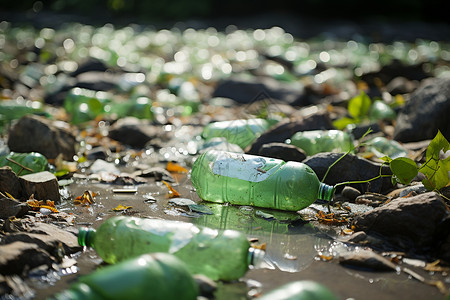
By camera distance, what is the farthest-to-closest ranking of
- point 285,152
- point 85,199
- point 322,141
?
1. point 322,141
2. point 285,152
3. point 85,199

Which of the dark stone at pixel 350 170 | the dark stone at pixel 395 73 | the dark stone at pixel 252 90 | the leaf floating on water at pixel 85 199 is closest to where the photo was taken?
the leaf floating on water at pixel 85 199

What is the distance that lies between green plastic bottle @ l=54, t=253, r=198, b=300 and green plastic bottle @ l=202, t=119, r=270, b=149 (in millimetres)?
2006

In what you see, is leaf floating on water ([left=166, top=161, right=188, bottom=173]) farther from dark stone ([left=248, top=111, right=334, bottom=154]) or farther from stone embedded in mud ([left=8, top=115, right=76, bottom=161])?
stone embedded in mud ([left=8, top=115, right=76, bottom=161])

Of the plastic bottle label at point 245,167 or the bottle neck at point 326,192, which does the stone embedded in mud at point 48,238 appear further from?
the bottle neck at point 326,192

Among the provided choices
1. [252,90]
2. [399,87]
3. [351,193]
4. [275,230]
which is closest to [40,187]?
[275,230]

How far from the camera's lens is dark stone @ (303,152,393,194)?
9.42 ft

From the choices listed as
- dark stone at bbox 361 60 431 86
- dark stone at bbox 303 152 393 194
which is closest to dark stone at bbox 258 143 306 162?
dark stone at bbox 303 152 393 194

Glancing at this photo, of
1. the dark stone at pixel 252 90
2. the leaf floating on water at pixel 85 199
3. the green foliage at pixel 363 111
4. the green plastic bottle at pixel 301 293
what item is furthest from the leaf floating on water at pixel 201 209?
the dark stone at pixel 252 90

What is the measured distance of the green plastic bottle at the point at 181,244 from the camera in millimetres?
1875

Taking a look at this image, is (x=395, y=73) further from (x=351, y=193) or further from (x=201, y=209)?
(x=201, y=209)

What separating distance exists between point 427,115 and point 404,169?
1.29 m

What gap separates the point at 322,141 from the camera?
3303 millimetres

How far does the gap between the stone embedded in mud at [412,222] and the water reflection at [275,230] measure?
25cm

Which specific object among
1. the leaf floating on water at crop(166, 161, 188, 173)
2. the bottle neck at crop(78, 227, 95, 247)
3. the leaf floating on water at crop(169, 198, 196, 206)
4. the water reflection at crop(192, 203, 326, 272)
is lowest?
the leaf floating on water at crop(166, 161, 188, 173)
